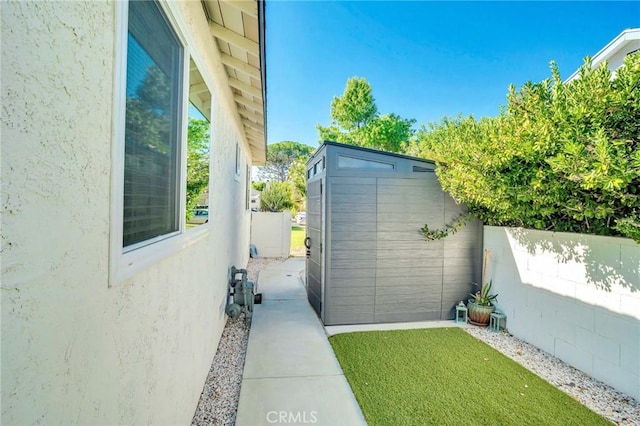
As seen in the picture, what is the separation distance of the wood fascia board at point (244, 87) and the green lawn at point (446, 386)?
4.03m

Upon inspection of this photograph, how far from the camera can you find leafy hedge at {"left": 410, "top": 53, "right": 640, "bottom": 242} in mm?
2816

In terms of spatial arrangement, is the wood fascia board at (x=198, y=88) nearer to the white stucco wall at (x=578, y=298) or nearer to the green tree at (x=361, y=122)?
the white stucco wall at (x=578, y=298)

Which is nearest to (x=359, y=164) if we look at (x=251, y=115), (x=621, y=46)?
(x=251, y=115)

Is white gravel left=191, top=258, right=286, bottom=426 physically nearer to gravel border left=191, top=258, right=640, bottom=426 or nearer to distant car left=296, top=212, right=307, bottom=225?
gravel border left=191, top=258, right=640, bottom=426

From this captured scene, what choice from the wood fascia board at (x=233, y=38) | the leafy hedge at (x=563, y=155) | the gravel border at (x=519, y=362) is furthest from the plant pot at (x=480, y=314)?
the wood fascia board at (x=233, y=38)

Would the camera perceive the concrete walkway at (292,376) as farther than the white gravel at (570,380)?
No

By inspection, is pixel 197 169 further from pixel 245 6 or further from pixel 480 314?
pixel 480 314

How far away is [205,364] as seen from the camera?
3.32m

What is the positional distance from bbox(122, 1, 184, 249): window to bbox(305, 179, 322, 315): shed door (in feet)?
11.6

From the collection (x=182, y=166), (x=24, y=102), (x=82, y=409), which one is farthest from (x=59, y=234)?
(x=182, y=166)

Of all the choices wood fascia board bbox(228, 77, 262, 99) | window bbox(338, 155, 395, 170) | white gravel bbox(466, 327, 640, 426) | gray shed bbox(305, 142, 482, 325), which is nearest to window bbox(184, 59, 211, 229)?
wood fascia board bbox(228, 77, 262, 99)

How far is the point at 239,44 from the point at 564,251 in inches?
195

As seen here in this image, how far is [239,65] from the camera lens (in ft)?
12.9

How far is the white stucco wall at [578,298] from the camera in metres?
3.28
